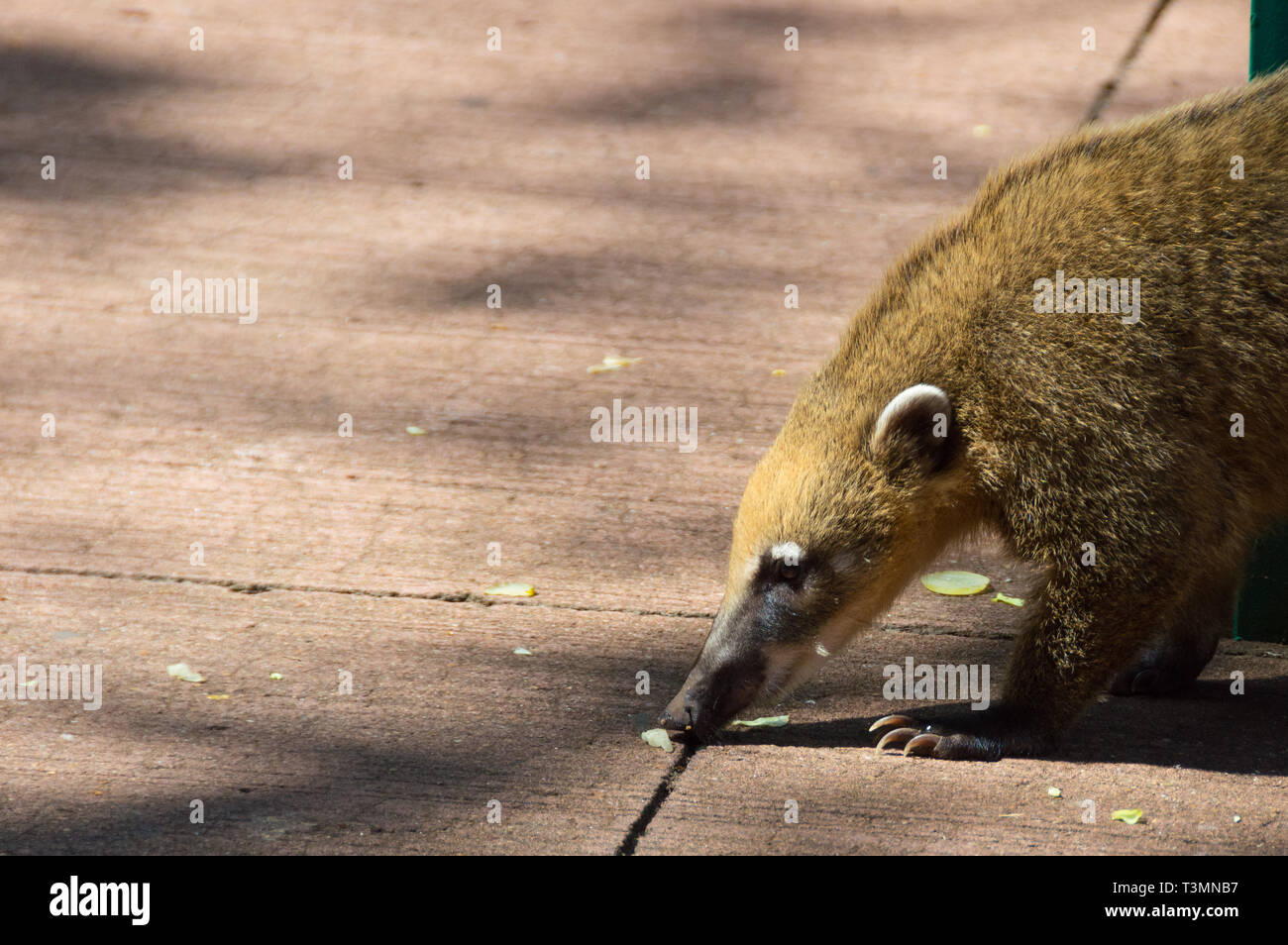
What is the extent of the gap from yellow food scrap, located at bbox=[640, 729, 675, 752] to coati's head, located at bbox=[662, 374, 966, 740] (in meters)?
0.04

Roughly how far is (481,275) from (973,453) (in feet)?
11.0

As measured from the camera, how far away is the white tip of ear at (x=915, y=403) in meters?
3.98

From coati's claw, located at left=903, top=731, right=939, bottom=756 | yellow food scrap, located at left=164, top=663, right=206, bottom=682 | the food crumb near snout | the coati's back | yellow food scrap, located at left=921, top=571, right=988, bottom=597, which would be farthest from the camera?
yellow food scrap, located at left=921, top=571, right=988, bottom=597

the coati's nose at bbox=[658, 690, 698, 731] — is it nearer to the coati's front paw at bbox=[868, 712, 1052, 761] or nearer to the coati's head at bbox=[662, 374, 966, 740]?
the coati's head at bbox=[662, 374, 966, 740]

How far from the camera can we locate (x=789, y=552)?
4117mm

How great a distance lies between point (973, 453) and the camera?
13.4 ft

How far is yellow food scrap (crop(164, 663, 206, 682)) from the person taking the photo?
168 inches

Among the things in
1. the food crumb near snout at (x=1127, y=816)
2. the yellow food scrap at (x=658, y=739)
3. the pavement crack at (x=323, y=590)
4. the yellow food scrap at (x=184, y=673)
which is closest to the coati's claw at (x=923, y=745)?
the food crumb near snout at (x=1127, y=816)

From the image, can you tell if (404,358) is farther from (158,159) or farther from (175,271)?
(158,159)

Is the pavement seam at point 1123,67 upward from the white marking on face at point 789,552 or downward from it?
upward

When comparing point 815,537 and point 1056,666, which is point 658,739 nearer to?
point 815,537

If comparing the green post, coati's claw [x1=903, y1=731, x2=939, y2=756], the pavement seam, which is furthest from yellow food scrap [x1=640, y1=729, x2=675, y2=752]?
the pavement seam

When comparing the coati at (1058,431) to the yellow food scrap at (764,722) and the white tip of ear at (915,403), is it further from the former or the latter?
the yellow food scrap at (764,722)

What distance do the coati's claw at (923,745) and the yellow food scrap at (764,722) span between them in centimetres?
36
